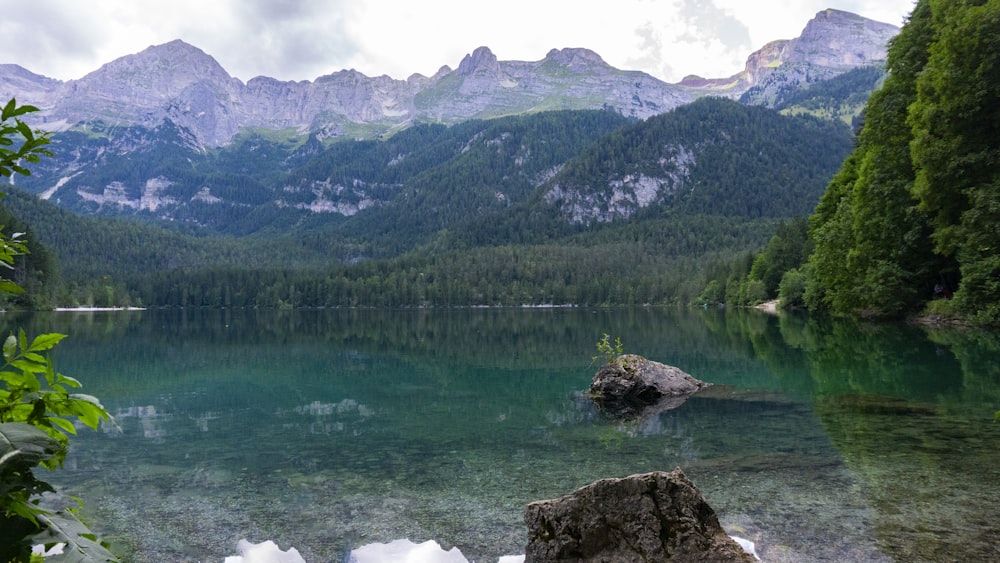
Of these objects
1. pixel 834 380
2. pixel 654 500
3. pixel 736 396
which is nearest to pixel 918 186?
pixel 834 380

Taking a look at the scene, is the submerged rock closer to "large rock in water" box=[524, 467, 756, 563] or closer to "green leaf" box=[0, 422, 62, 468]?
"large rock in water" box=[524, 467, 756, 563]

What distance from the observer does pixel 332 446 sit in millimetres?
15617

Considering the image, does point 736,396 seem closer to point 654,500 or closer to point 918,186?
point 654,500

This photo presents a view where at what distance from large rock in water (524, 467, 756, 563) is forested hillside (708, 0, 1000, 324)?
3059cm

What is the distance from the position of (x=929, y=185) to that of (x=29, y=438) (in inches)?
1576

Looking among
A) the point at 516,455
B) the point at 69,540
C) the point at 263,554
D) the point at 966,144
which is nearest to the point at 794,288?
the point at 966,144

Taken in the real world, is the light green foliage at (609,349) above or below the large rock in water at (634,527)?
above

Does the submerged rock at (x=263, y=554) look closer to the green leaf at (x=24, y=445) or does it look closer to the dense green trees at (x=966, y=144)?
the green leaf at (x=24, y=445)

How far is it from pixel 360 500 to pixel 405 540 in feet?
7.23

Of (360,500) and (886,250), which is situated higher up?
(886,250)

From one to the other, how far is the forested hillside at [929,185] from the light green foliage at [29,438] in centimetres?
3651

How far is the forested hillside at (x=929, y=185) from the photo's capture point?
3011 cm

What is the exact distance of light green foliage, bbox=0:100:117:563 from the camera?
212 cm

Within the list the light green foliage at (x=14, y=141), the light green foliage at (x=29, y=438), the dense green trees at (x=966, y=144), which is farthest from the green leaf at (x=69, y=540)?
the dense green trees at (x=966, y=144)
